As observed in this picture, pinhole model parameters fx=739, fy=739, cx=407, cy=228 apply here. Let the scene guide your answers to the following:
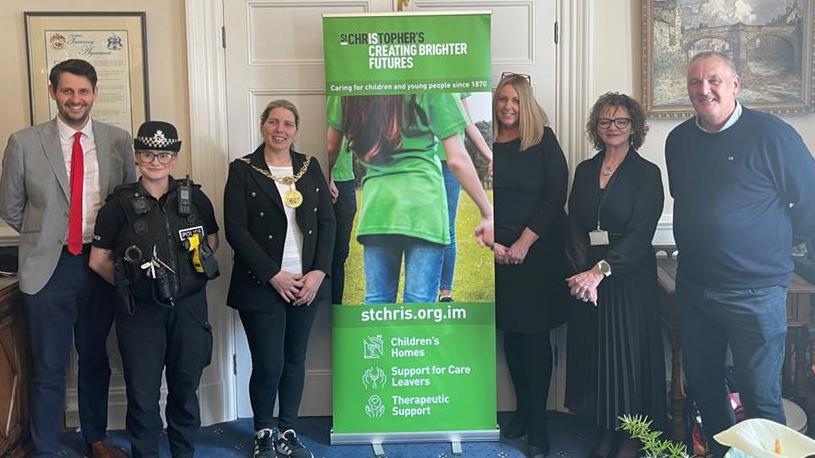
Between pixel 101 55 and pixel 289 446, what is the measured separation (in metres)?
1.77

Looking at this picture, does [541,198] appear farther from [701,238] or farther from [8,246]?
[8,246]

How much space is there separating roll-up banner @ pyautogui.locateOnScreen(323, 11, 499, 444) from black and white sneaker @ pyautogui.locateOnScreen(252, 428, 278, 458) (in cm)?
26

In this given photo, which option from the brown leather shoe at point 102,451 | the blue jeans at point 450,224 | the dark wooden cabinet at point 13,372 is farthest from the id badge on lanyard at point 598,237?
the dark wooden cabinet at point 13,372

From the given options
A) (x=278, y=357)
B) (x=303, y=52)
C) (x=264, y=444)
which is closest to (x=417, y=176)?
(x=303, y=52)

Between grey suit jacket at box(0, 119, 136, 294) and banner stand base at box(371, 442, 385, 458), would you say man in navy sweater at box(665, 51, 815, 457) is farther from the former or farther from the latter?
grey suit jacket at box(0, 119, 136, 294)

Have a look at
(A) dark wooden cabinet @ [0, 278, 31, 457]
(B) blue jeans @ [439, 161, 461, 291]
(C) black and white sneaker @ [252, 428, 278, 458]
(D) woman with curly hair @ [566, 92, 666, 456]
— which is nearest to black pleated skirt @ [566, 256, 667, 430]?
(D) woman with curly hair @ [566, 92, 666, 456]

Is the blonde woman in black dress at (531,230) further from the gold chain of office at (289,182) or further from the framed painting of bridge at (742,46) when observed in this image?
the gold chain of office at (289,182)

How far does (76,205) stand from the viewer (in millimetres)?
2699

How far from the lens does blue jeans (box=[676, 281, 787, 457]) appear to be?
7.84 feet

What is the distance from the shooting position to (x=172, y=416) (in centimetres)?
277

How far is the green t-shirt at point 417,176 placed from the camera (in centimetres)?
290

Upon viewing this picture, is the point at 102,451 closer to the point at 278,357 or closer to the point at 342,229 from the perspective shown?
the point at 278,357

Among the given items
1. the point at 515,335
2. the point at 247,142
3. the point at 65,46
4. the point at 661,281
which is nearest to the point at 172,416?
the point at 247,142

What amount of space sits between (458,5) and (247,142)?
106 cm
